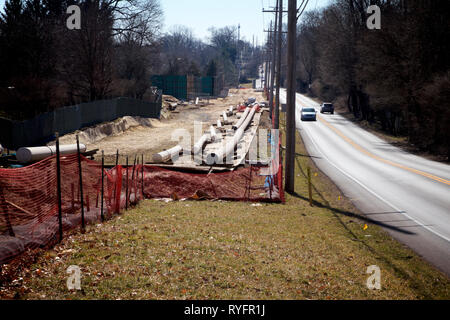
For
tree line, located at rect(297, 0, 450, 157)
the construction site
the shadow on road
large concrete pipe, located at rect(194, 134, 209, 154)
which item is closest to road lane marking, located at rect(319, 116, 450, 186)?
tree line, located at rect(297, 0, 450, 157)

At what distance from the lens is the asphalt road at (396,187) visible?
35.4 ft

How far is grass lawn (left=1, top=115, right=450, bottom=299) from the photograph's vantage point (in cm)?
642

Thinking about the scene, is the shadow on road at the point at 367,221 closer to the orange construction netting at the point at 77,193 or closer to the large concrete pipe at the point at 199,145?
the orange construction netting at the point at 77,193

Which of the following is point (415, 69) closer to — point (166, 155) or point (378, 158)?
point (378, 158)

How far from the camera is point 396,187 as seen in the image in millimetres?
17094

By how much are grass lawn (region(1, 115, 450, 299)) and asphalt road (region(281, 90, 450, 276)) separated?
2.57 feet

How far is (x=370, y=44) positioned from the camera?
3612 cm

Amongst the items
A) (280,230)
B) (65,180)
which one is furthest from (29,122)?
(280,230)

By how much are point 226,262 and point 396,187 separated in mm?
12083

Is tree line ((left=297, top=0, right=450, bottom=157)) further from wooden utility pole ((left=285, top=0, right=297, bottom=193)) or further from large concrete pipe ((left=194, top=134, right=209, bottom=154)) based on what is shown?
large concrete pipe ((left=194, top=134, right=209, bottom=154))

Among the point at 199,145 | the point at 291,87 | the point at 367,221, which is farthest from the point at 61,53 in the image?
the point at 367,221

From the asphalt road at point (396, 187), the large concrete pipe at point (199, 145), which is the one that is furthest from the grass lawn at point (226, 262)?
the large concrete pipe at point (199, 145)

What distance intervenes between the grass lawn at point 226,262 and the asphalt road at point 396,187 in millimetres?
782

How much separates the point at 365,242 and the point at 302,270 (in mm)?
3507
